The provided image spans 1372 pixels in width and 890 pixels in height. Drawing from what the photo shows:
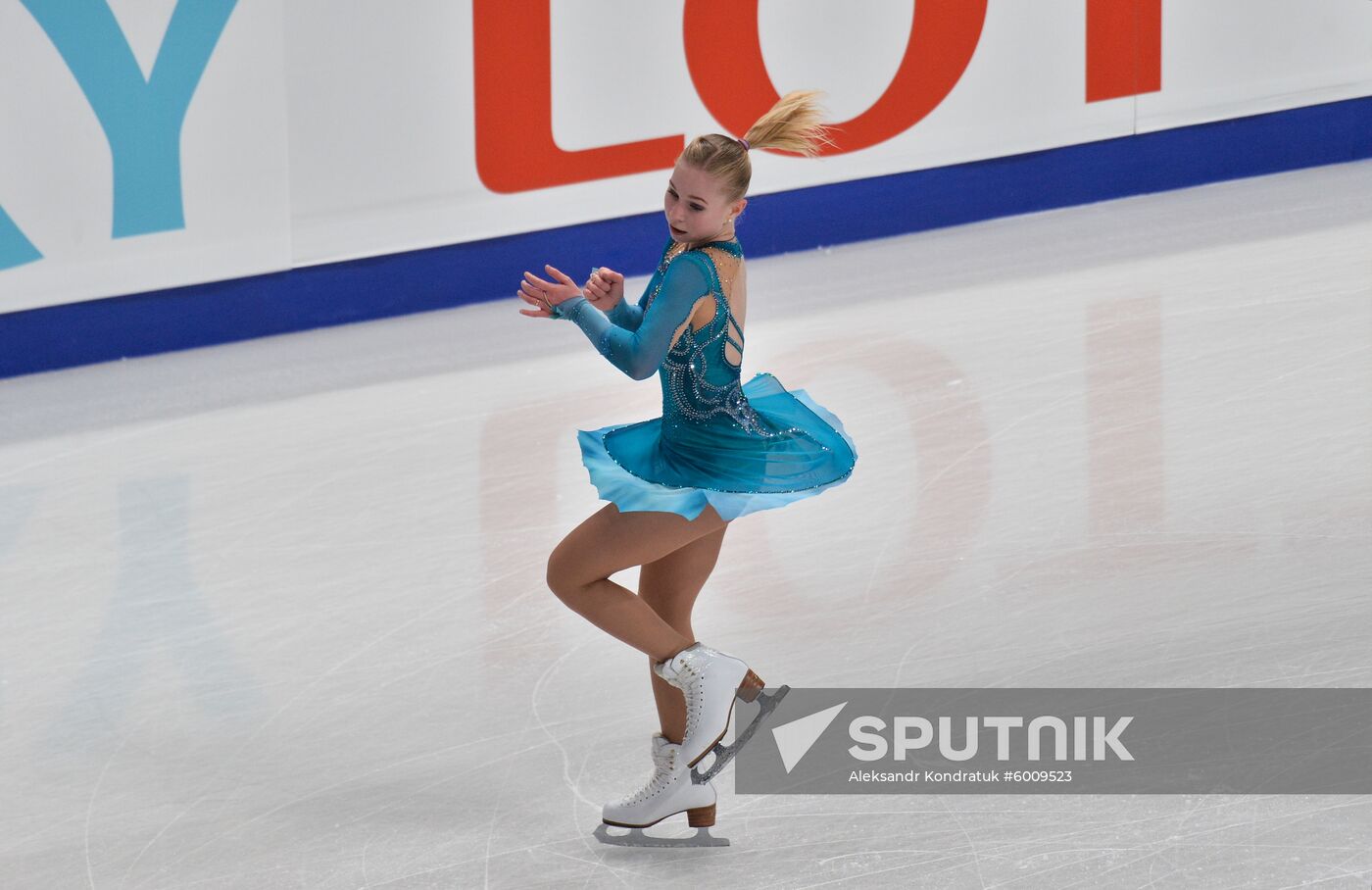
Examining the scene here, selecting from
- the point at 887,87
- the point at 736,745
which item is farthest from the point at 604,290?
the point at 887,87

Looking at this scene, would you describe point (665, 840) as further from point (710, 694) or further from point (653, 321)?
point (653, 321)

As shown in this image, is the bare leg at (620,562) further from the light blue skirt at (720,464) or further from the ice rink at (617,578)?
the ice rink at (617,578)

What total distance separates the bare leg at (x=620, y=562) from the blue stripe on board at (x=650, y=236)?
347 cm

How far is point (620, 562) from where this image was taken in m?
2.78

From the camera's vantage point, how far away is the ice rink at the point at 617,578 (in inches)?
117

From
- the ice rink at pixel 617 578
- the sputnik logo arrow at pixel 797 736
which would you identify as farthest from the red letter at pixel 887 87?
the sputnik logo arrow at pixel 797 736

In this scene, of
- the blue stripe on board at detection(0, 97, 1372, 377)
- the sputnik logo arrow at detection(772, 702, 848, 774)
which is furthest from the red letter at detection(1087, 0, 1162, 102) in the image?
the sputnik logo arrow at detection(772, 702, 848, 774)

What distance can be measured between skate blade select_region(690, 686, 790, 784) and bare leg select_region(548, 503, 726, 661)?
0.55 ft

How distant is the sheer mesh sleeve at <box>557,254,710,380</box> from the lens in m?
2.69

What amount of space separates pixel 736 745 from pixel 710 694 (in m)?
0.11

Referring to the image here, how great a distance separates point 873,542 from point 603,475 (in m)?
1.46

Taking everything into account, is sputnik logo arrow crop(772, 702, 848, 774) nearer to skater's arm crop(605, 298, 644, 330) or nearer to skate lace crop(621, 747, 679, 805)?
skate lace crop(621, 747, 679, 805)

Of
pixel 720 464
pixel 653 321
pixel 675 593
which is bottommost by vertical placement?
pixel 675 593

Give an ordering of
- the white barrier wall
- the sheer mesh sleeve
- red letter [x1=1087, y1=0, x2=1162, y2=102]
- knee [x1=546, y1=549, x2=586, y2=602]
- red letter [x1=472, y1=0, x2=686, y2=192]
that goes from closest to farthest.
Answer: the sheer mesh sleeve → knee [x1=546, y1=549, x2=586, y2=602] → the white barrier wall → red letter [x1=472, y1=0, x2=686, y2=192] → red letter [x1=1087, y1=0, x2=1162, y2=102]
